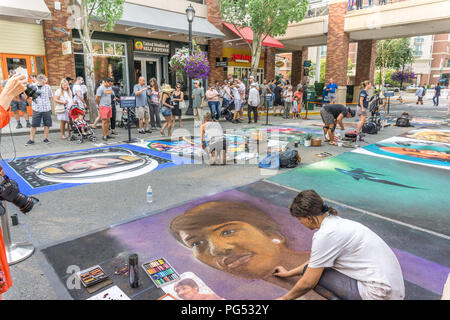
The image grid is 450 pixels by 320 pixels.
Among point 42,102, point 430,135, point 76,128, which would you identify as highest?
point 42,102

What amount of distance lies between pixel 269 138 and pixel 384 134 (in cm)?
492

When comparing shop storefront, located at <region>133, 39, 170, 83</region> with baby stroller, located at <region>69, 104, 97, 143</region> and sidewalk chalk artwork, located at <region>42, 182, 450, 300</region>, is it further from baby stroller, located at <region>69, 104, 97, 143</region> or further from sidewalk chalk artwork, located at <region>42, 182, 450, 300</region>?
sidewalk chalk artwork, located at <region>42, 182, 450, 300</region>

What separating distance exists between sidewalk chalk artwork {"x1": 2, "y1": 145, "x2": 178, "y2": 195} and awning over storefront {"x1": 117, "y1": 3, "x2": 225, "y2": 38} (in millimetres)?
9279

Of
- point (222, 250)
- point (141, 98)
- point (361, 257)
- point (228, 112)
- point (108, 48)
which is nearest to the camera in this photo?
point (361, 257)

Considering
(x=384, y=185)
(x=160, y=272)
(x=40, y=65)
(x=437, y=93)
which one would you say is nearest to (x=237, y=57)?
(x=40, y=65)

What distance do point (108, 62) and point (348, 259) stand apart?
18061mm

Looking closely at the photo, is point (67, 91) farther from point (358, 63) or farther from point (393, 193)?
point (358, 63)

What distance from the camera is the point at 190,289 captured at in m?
3.13

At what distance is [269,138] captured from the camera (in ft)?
37.7

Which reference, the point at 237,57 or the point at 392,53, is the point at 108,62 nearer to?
the point at 237,57

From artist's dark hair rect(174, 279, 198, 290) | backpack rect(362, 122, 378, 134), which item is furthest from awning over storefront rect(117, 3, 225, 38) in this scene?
artist's dark hair rect(174, 279, 198, 290)

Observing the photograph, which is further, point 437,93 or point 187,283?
point 437,93

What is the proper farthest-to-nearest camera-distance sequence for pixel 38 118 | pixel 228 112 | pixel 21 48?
pixel 228 112, pixel 21 48, pixel 38 118
